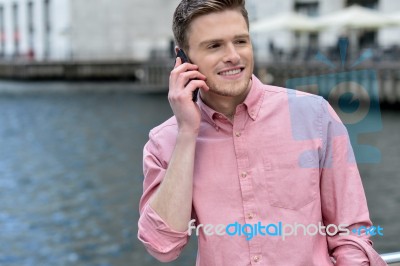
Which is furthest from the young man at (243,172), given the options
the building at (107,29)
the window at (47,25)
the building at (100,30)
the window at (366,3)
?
the window at (47,25)

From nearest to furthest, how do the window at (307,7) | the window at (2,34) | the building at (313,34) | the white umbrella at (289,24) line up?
the white umbrella at (289,24)
the building at (313,34)
the window at (307,7)
the window at (2,34)

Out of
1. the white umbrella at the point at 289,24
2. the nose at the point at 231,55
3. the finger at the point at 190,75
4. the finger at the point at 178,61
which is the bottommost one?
the finger at the point at 190,75

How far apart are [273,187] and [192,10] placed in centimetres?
56

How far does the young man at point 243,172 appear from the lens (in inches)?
81.0

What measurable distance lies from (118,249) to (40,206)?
11.0 feet

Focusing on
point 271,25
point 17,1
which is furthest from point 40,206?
point 17,1

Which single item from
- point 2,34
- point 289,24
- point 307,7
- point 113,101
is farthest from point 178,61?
point 2,34

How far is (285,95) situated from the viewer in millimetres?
2191

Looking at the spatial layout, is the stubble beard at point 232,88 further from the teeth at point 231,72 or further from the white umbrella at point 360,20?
the white umbrella at point 360,20

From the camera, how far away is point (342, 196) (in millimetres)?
2066

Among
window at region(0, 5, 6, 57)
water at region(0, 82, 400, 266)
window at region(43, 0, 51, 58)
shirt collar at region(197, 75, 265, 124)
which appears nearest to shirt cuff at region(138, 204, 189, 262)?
shirt collar at region(197, 75, 265, 124)

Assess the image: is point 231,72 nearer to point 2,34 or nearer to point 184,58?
point 184,58

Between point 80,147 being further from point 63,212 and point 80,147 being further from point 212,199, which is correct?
point 212,199

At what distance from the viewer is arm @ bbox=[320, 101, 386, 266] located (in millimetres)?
2020
